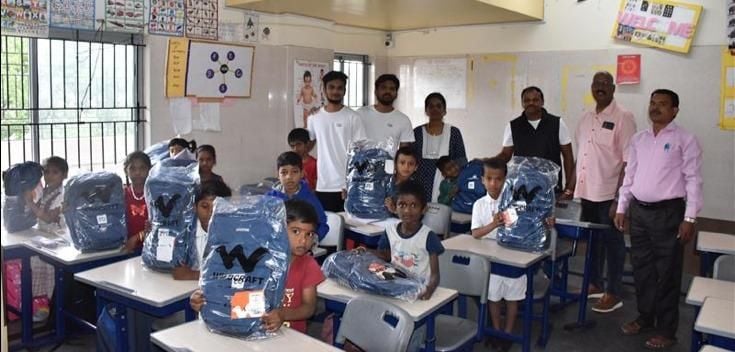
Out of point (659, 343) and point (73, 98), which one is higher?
point (73, 98)

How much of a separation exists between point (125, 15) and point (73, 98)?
0.67 m

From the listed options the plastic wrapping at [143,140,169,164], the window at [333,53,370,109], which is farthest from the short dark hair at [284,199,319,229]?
the window at [333,53,370,109]

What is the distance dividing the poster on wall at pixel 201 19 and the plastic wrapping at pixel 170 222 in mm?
2170

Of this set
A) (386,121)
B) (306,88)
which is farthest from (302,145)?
(306,88)

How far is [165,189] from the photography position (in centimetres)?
289

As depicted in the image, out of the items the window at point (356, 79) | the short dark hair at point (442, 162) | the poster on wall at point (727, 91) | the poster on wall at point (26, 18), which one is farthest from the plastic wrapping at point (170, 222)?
the poster on wall at point (727, 91)

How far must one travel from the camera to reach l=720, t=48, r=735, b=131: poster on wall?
15.7 feet

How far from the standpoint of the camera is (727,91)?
15.8 ft

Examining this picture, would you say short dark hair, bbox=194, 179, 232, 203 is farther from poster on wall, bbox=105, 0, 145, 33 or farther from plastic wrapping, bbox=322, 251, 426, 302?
poster on wall, bbox=105, 0, 145, 33

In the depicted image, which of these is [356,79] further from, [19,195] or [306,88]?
[19,195]

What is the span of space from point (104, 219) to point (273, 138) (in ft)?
7.94

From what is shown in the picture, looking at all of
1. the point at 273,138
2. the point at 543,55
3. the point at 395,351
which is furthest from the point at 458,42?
the point at 395,351

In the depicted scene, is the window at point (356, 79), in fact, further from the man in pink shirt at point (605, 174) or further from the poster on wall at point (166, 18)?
the man in pink shirt at point (605, 174)

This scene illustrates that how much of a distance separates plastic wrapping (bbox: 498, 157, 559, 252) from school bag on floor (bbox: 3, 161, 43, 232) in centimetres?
270
